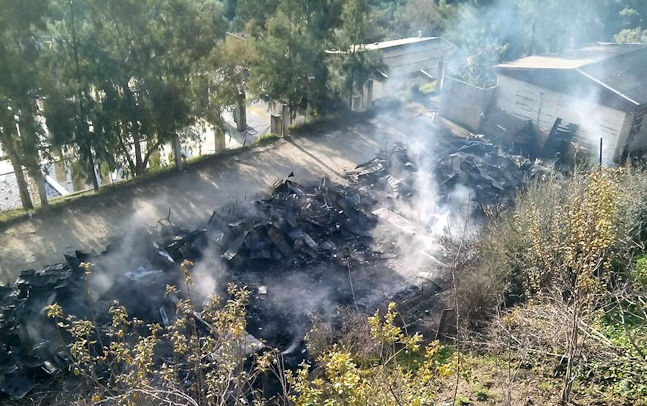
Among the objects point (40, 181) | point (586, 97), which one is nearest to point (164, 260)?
point (40, 181)

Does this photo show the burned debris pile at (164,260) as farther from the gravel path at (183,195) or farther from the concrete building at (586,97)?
the concrete building at (586,97)

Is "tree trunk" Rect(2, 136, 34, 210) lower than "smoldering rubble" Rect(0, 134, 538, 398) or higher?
higher

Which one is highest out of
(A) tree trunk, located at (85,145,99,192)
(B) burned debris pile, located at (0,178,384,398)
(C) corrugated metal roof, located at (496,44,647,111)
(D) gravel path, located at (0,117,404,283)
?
(C) corrugated metal roof, located at (496,44,647,111)

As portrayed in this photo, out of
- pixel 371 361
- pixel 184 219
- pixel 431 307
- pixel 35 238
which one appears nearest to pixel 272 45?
pixel 184 219

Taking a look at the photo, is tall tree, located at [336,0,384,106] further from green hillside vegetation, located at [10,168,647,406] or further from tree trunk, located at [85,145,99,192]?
green hillside vegetation, located at [10,168,647,406]

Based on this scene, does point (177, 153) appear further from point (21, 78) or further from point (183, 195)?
point (21, 78)

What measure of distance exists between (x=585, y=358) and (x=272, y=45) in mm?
14869

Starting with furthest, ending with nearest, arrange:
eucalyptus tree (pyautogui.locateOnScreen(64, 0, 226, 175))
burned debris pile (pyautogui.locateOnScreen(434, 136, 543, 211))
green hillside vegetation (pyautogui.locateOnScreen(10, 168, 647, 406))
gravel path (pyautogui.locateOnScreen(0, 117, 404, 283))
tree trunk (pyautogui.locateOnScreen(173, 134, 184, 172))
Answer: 1. tree trunk (pyautogui.locateOnScreen(173, 134, 184, 172))
2. burned debris pile (pyautogui.locateOnScreen(434, 136, 543, 211))
3. eucalyptus tree (pyautogui.locateOnScreen(64, 0, 226, 175))
4. gravel path (pyautogui.locateOnScreen(0, 117, 404, 283))
5. green hillside vegetation (pyautogui.locateOnScreen(10, 168, 647, 406))

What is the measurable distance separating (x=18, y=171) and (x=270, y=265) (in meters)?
7.67

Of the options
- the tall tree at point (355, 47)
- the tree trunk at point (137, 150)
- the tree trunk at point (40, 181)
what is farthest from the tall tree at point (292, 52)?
the tree trunk at point (40, 181)

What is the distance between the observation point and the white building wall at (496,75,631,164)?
1759 centimetres

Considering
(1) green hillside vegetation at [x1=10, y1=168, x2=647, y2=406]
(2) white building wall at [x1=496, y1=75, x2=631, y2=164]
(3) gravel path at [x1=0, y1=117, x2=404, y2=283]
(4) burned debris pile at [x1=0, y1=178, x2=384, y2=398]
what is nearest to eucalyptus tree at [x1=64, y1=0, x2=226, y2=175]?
(3) gravel path at [x1=0, y1=117, x2=404, y2=283]

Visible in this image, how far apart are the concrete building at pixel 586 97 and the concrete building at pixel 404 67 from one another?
5649 millimetres

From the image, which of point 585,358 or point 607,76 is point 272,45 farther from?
point 585,358
